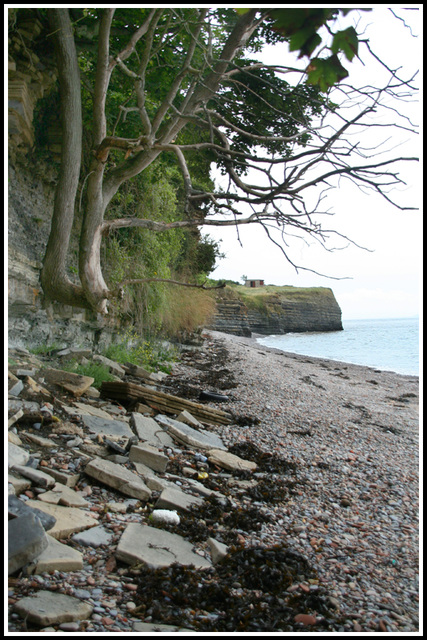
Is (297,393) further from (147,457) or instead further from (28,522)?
(28,522)

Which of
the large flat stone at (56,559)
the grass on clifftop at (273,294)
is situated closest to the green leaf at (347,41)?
the large flat stone at (56,559)

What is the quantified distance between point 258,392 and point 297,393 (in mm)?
887

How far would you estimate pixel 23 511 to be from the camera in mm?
2410

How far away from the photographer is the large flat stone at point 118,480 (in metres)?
3.44

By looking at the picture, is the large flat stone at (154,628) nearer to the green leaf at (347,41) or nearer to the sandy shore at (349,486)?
the sandy shore at (349,486)

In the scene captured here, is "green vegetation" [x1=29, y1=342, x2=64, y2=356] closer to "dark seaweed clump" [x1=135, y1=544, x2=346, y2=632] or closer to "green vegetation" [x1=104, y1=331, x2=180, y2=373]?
"green vegetation" [x1=104, y1=331, x2=180, y2=373]

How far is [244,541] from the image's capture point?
318 cm

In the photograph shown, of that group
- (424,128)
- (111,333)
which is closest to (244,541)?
(424,128)

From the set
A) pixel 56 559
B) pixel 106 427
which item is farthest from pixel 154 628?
pixel 106 427

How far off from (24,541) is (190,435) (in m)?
3.02

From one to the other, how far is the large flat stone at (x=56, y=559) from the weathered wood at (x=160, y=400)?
10.6 ft

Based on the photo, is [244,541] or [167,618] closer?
[167,618]

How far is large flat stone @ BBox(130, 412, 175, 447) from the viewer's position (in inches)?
186

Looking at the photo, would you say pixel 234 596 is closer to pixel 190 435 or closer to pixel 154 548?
pixel 154 548
